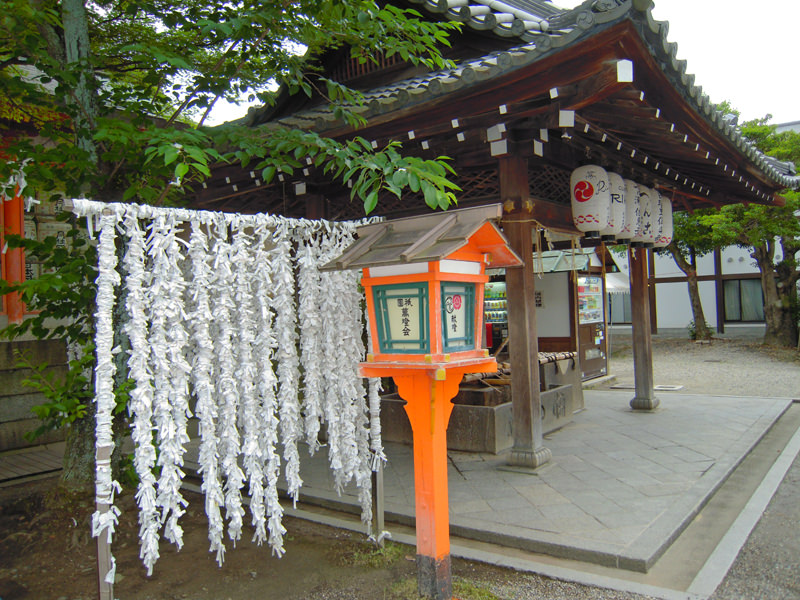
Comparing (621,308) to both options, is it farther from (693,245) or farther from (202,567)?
(202,567)

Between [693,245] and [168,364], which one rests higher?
[693,245]

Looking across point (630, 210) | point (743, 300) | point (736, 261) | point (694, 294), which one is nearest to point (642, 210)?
point (630, 210)

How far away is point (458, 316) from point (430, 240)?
0.55 m

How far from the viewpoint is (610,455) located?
6504 mm

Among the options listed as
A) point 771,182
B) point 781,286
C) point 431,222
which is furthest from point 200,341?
point 781,286

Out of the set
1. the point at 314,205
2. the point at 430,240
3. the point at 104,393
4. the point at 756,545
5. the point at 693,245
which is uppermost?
the point at 693,245

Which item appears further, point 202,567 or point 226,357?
point 202,567

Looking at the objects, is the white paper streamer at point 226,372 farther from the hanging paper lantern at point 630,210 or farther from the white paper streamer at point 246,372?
the hanging paper lantern at point 630,210

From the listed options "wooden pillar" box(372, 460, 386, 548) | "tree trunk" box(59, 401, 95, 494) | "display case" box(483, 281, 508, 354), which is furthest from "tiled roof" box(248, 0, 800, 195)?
"display case" box(483, 281, 508, 354)

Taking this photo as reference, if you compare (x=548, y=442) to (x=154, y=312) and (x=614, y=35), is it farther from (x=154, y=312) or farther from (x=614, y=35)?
(x=154, y=312)

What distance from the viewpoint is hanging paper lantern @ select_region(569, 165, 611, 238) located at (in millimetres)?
6137

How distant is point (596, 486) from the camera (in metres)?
5.43

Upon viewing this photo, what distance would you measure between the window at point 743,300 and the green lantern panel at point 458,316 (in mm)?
22700

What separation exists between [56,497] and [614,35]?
5624 mm
